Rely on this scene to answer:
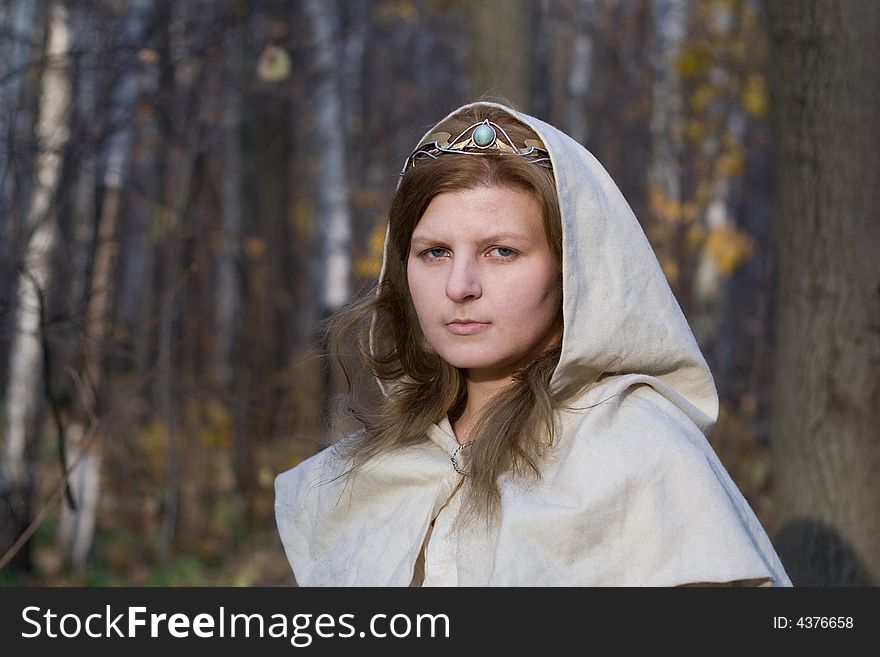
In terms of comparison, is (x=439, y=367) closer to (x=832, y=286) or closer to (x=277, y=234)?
(x=832, y=286)

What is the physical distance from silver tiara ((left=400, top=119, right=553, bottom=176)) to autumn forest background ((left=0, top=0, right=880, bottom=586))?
50 centimetres

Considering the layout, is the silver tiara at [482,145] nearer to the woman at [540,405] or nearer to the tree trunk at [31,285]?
the woman at [540,405]

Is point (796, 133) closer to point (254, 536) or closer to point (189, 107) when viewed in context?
point (189, 107)

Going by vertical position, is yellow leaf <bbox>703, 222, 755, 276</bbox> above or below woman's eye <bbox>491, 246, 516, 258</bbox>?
below

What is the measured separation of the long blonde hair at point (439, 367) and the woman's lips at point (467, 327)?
0.17 metres

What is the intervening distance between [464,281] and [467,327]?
0.12 metres

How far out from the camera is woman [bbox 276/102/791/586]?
2.37 meters

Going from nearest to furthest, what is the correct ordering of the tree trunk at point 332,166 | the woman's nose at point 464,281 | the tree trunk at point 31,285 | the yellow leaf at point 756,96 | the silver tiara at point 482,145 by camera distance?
the woman's nose at point 464,281, the silver tiara at point 482,145, the tree trunk at point 31,285, the tree trunk at point 332,166, the yellow leaf at point 756,96

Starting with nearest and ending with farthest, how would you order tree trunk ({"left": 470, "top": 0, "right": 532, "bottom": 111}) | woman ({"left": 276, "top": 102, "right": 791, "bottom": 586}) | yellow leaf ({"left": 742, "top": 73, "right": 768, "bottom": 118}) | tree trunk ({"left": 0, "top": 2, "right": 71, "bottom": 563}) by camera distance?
1. woman ({"left": 276, "top": 102, "right": 791, "bottom": 586})
2. tree trunk ({"left": 0, "top": 2, "right": 71, "bottom": 563})
3. tree trunk ({"left": 470, "top": 0, "right": 532, "bottom": 111})
4. yellow leaf ({"left": 742, "top": 73, "right": 768, "bottom": 118})

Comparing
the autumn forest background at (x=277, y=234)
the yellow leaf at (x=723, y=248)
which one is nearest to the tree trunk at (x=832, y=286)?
the autumn forest background at (x=277, y=234)

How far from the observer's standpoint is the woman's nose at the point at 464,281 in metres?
2.48

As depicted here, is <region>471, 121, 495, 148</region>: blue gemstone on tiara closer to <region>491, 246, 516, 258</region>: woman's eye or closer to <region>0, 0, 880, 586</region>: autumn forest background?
<region>491, 246, 516, 258</region>: woman's eye

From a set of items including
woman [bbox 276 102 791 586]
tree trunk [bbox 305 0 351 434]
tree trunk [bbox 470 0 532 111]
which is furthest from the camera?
tree trunk [bbox 305 0 351 434]

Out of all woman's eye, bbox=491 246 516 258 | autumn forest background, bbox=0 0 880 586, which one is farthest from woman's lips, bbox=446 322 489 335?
autumn forest background, bbox=0 0 880 586
